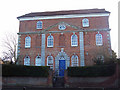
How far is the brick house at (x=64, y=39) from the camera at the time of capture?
22.7 m

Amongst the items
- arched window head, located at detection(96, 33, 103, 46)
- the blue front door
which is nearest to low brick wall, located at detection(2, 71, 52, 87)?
the blue front door

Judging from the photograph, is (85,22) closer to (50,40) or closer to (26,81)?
(50,40)

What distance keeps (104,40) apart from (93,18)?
4318 millimetres

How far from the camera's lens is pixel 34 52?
78.2 feet

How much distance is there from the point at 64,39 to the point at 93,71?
8.30 meters

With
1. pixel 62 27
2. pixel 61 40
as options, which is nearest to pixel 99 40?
pixel 61 40

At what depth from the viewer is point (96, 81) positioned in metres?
17.5

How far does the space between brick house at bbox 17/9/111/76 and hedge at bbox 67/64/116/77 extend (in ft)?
14.0

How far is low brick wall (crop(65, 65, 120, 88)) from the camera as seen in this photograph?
1593 cm

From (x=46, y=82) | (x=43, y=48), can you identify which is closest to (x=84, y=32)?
(x=43, y=48)

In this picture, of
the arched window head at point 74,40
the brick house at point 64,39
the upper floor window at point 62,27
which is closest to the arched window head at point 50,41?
the brick house at point 64,39

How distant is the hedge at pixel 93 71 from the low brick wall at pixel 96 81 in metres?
0.50

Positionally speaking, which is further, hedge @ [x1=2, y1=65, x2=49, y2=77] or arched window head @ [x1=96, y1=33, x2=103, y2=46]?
arched window head @ [x1=96, y1=33, x2=103, y2=46]

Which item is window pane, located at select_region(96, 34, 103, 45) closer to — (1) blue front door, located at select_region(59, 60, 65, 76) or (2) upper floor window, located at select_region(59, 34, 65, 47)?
(2) upper floor window, located at select_region(59, 34, 65, 47)
